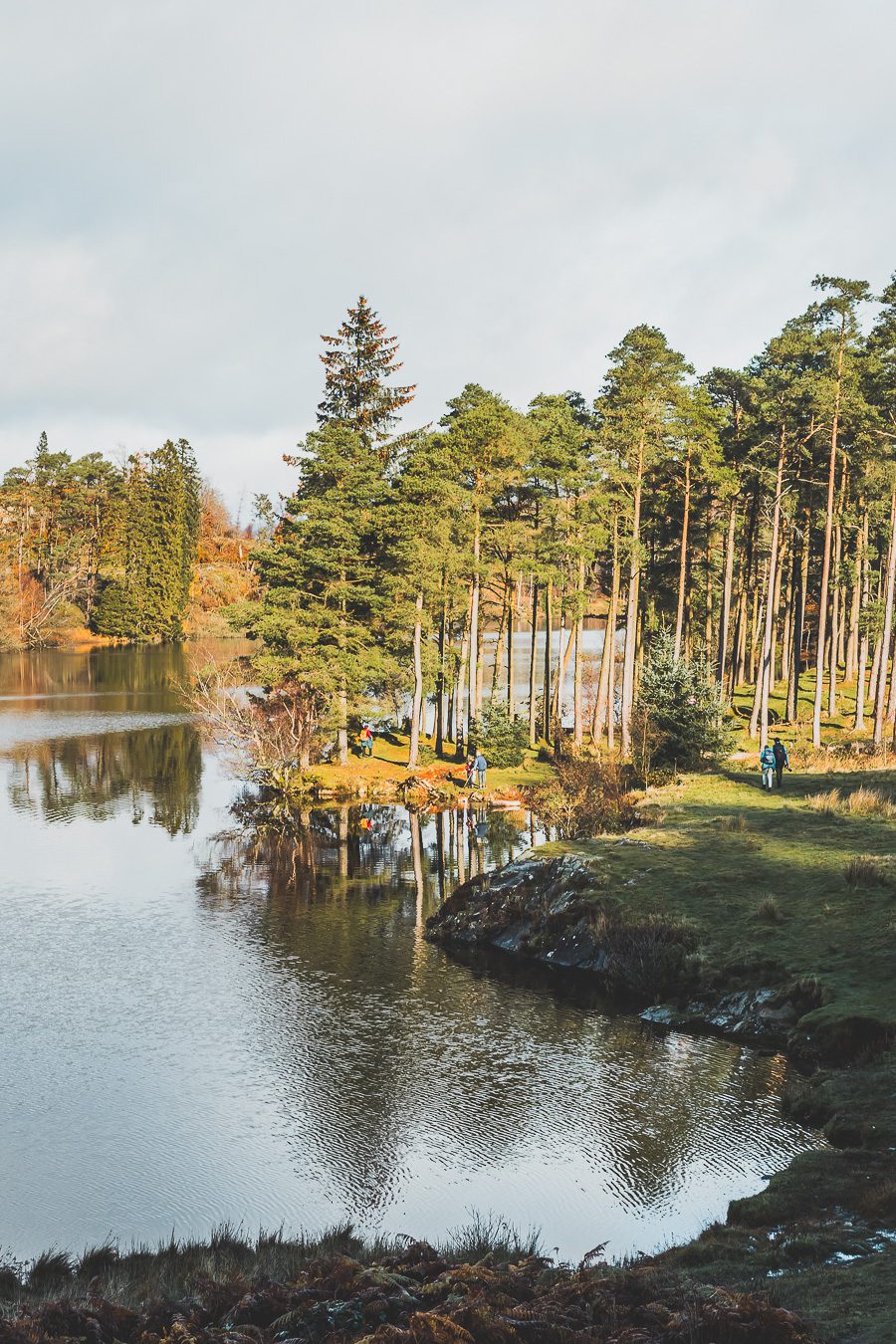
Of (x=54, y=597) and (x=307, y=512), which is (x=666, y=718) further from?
(x=54, y=597)

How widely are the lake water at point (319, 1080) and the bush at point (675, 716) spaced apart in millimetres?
10833

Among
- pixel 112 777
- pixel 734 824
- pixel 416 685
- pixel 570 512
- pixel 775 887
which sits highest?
pixel 570 512

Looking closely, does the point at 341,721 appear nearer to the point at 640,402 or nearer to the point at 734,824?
the point at 640,402

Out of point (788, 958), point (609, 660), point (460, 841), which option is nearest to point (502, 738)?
point (609, 660)

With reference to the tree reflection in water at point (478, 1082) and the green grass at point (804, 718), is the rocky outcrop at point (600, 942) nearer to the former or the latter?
the tree reflection in water at point (478, 1082)

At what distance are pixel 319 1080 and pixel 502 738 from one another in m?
30.2

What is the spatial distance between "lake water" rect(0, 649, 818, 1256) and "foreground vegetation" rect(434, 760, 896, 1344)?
938mm

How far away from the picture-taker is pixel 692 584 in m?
57.8

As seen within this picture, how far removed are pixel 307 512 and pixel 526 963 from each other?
81.7ft

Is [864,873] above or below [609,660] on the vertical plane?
below

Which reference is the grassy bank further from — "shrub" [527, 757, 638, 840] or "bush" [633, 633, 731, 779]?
"bush" [633, 633, 731, 779]

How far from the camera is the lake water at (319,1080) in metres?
12.6

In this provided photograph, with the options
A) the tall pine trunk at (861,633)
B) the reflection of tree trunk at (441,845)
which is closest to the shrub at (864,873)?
the reflection of tree trunk at (441,845)

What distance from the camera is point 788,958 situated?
18.5 m
